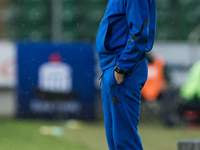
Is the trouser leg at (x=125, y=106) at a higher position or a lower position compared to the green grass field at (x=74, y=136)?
higher

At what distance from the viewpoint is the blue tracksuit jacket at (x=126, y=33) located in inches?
136

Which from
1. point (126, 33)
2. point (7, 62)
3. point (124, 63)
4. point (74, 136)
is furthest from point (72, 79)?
point (124, 63)

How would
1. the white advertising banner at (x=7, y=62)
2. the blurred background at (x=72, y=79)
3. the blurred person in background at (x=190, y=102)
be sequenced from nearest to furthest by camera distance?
the blurred background at (x=72, y=79)
the blurred person in background at (x=190, y=102)
the white advertising banner at (x=7, y=62)

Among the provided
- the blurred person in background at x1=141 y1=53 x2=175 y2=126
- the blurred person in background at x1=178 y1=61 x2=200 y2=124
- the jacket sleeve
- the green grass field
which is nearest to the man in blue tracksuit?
the jacket sleeve

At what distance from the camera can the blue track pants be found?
3539 millimetres

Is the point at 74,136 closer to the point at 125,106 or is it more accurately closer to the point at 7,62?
the point at 7,62

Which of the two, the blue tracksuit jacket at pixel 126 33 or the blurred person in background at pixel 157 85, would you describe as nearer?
the blue tracksuit jacket at pixel 126 33

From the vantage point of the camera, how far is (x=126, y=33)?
3598 millimetres

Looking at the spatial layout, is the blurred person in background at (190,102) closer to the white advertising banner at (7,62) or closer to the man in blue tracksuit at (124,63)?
the white advertising banner at (7,62)

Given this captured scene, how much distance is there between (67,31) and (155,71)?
8.41ft

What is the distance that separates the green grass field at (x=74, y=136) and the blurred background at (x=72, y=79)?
0.02 m

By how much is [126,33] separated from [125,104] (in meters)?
0.51

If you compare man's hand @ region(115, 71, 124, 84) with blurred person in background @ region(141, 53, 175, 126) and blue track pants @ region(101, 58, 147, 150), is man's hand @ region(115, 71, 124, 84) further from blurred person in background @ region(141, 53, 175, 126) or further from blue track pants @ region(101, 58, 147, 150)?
blurred person in background @ region(141, 53, 175, 126)

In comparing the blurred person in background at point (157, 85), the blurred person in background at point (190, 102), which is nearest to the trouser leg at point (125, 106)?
the blurred person in background at point (190, 102)
